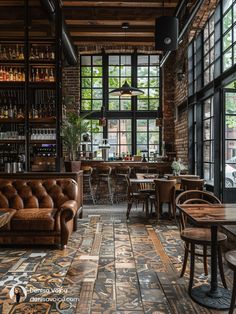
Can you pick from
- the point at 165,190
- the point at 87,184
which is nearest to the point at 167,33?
the point at 165,190

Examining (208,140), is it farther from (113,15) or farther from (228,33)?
(113,15)

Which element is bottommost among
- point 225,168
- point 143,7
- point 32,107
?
A: point 225,168

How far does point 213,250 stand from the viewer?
2.95 m

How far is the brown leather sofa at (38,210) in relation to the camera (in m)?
4.61

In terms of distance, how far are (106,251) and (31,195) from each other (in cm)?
161

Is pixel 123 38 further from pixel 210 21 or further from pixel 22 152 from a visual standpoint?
pixel 22 152

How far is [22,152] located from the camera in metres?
7.23

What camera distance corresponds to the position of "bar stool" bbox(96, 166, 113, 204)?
879cm

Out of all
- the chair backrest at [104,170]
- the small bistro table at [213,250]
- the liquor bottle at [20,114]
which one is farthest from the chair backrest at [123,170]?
the small bistro table at [213,250]

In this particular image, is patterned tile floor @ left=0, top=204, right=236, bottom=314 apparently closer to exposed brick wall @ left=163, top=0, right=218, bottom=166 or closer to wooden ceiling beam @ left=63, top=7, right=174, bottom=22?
exposed brick wall @ left=163, top=0, right=218, bottom=166

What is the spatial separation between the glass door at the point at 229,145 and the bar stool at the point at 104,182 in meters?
3.52

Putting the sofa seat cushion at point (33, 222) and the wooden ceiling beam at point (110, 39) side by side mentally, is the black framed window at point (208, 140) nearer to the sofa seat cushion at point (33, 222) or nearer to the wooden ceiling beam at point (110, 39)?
the wooden ceiling beam at point (110, 39)

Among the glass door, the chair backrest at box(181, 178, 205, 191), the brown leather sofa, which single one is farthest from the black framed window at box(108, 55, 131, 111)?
the brown leather sofa

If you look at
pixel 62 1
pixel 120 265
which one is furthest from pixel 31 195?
pixel 62 1
